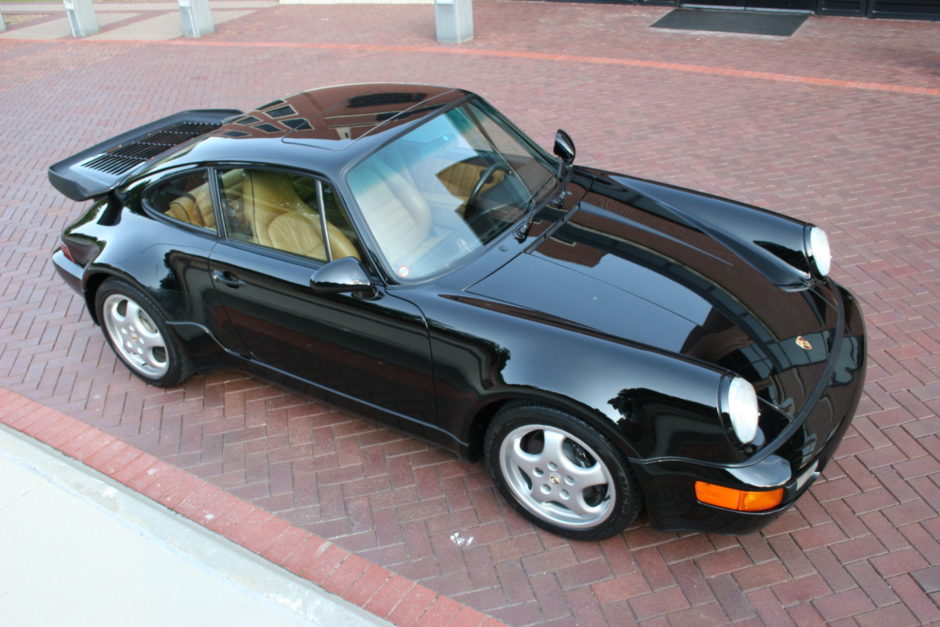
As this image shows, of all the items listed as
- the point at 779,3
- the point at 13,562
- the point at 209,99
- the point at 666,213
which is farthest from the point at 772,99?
the point at 13,562

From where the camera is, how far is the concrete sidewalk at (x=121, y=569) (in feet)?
10.2

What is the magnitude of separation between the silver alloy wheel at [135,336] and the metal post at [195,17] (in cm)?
1048

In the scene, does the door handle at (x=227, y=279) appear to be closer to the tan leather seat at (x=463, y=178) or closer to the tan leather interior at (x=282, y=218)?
the tan leather interior at (x=282, y=218)

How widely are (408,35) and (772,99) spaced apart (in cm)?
620

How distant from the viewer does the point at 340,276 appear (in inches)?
124

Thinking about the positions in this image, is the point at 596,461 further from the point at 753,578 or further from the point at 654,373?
the point at 753,578

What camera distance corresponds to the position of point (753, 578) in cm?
299

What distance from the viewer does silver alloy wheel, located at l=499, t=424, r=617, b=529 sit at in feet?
9.84

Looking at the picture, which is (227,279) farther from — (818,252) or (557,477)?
(818,252)

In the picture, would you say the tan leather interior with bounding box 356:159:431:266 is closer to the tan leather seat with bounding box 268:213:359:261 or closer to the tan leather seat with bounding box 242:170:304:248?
the tan leather seat with bounding box 268:213:359:261

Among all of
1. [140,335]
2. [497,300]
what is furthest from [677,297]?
[140,335]

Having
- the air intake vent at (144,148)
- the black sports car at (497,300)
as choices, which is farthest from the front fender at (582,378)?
the air intake vent at (144,148)

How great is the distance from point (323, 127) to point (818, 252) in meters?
2.48

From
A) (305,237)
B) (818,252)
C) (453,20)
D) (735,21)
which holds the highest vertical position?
(305,237)
